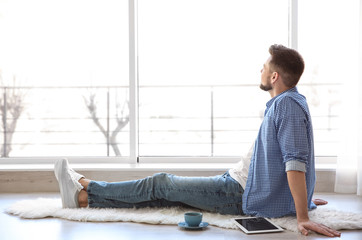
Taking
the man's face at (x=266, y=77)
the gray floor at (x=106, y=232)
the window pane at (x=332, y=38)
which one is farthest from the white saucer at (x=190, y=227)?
the window pane at (x=332, y=38)

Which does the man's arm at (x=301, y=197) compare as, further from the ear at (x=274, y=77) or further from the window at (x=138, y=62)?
the window at (x=138, y=62)

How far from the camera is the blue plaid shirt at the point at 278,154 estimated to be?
93.3 inches

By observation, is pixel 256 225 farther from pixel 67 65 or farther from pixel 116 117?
pixel 67 65

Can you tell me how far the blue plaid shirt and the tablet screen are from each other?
68 millimetres

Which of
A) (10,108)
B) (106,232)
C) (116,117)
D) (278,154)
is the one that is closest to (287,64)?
(278,154)

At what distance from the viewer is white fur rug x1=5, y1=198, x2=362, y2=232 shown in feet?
8.22

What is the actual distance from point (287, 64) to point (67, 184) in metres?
1.56

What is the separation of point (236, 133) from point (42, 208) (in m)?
4.81

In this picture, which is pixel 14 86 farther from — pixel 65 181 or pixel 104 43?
pixel 65 181

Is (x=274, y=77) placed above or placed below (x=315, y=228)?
above

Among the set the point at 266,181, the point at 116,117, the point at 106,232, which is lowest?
the point at 106,232

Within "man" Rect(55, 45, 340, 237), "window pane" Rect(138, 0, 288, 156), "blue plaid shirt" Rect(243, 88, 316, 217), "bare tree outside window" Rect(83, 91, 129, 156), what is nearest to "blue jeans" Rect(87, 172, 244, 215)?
"man" Rect(55, 45, 340, 237)

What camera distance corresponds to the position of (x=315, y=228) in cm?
229

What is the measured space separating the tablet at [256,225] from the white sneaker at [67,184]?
1.05 meters
